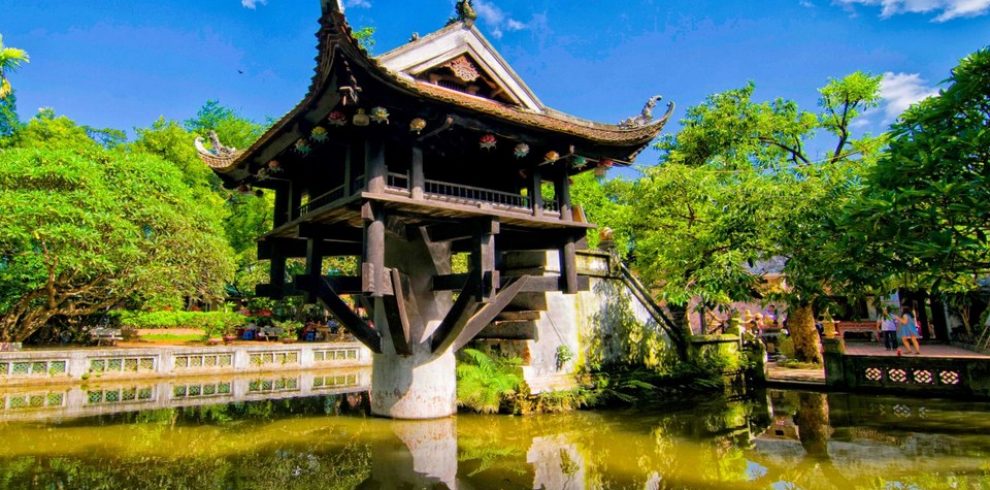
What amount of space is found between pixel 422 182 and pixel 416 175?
13 centimetres

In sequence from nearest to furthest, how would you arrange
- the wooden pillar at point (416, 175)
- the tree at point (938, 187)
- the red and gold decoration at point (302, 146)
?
the tree at point (938, 187), the wooden pillar at point (416, 175), the red and gold decoration at point (302, 146)

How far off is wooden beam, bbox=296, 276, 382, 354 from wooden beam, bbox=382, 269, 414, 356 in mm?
349

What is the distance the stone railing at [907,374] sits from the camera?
35.1 feet

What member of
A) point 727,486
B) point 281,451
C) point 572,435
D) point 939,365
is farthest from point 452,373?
point 939,365

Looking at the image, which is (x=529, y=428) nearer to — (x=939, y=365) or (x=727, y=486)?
(x=727, y=486)

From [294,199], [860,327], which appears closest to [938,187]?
[294,199]

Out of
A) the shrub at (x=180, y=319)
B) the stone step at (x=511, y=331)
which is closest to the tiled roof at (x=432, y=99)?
the stone step at (x=511, y=331)

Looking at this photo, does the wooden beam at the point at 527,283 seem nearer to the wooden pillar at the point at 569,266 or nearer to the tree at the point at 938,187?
the wooden pillar at the point at 569,266

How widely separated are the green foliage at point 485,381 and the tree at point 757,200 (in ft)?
13.4

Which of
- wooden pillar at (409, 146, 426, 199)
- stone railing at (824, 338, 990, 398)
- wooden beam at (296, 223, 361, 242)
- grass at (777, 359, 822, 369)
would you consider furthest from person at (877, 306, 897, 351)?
wooden beam at (296, 223, 361, 242)

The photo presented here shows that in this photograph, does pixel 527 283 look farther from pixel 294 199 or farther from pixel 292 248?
pixel 292 248

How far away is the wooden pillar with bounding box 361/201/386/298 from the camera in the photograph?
24.0ft

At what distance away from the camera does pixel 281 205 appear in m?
10.6

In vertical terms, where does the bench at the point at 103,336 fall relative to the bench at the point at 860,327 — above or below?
above
